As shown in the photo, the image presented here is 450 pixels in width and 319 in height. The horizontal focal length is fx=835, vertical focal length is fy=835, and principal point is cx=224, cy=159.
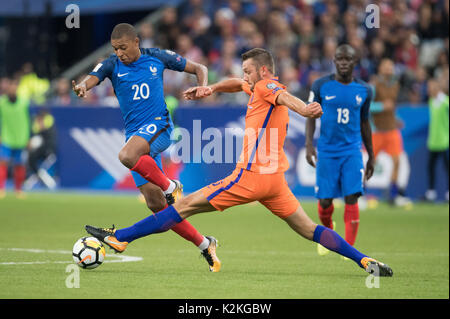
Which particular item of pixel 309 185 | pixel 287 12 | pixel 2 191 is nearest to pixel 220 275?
pixel 309 185

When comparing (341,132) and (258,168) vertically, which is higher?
(341,132)

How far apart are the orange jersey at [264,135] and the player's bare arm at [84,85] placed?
5.61 ft

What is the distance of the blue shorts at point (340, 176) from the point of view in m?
10.1

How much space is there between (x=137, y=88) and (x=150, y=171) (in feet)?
3.13

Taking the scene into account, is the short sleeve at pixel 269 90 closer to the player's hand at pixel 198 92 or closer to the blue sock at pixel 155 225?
the player's hand at pixel 198 92

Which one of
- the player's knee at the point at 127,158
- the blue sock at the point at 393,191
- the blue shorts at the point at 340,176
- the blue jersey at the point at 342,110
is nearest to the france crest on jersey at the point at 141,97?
the player's knee at the point at 127,158

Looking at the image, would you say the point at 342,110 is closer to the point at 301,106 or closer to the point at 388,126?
the point at 301,106

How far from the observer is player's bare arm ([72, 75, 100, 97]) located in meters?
8.10

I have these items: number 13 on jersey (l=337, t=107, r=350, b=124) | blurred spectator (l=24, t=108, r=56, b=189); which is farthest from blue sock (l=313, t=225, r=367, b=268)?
blurred spectator (l=24, t=108, r=56, b=189)

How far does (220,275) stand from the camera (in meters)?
8.30

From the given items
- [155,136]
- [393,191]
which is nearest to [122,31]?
[155,136]

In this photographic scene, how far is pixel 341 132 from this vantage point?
1017cm

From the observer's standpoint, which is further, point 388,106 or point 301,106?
point 388,106

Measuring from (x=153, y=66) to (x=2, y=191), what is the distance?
11776 millimetres
